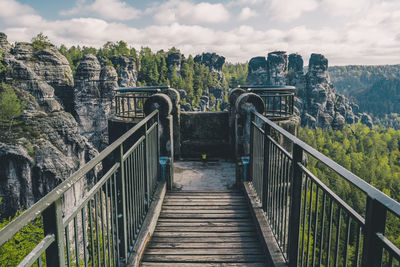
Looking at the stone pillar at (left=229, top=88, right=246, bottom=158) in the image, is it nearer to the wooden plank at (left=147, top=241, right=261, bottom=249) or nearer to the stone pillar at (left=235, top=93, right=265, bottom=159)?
the stone pillar at (left=235, top=93, right=265, bottom=159)

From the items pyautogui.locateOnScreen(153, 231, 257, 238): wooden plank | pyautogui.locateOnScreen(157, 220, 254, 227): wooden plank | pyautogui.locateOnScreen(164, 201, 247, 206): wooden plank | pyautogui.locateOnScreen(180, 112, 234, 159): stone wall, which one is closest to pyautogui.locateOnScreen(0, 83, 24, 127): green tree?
pyautogui.locateOnScreen(180, 112, 234, 159): stone wall

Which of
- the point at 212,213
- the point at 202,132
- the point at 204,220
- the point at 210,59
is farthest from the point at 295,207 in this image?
the point at 210,59

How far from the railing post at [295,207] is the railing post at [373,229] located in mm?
1233

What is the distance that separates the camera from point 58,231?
1536mm

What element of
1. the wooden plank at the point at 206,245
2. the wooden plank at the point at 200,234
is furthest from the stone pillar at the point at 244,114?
the wooden plank at the point at 206,245

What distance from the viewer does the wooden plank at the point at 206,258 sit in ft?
11.4

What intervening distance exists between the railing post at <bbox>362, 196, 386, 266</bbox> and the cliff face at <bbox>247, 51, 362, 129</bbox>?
278ft

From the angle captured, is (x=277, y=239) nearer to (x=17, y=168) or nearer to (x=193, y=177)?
(x=193, y=177)

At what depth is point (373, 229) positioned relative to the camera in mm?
1444

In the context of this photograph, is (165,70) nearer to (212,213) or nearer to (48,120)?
(48,120)

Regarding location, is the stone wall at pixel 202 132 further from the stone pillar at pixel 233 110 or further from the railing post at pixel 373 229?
the railing post at pixel 373 229

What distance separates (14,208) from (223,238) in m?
28.4

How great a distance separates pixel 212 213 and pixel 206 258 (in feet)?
3.96

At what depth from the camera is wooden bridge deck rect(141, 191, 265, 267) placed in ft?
11.5
